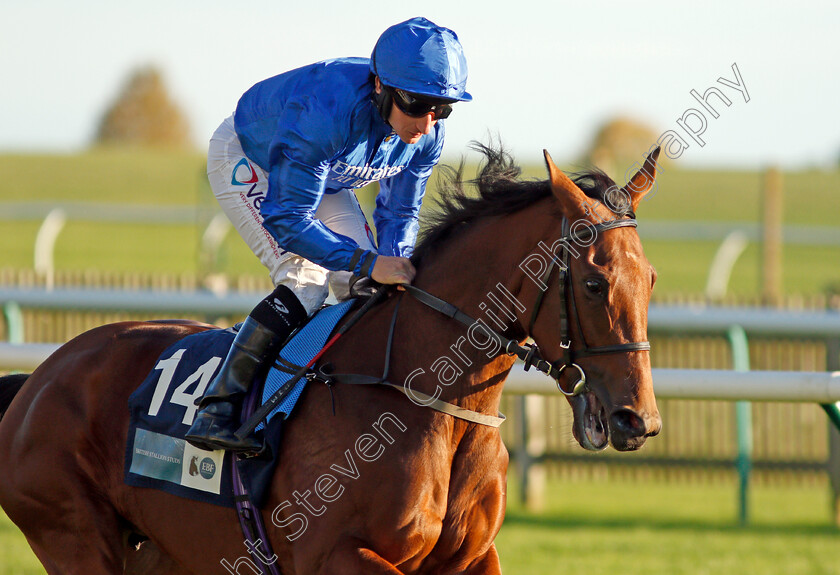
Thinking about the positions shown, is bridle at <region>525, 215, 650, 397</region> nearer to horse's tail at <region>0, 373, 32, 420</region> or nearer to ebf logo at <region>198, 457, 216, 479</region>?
ebf logo at <region>198, 457, 216, 479</region>

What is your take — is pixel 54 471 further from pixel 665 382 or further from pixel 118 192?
pixel 118 192

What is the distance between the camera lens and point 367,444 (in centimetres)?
289

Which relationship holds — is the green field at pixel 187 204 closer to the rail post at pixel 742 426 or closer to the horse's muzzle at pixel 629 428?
the rail post at pixel 742 426

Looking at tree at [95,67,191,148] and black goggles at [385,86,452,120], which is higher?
tree at [95,67,191,148]

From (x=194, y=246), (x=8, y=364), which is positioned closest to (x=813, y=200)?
(x=194, y=246)

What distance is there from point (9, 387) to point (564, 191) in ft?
7.53

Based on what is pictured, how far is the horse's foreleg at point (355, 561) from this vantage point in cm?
274

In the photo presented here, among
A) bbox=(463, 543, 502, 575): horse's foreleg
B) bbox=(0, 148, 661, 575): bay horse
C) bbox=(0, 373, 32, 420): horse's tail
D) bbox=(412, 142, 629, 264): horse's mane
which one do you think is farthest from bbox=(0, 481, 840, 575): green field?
bbox=(412, 142, 629, 264): horse's mane

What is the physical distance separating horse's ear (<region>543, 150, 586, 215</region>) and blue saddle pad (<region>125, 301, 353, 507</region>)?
2.62 ft

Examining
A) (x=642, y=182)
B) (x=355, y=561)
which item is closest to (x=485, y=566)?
(x=355, y=561)

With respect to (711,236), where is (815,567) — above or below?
below

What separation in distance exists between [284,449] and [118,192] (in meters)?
33.9

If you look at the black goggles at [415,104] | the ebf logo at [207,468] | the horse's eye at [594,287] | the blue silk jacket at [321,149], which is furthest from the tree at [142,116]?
the horse's eye at [594,287]

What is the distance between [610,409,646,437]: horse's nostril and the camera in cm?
259
